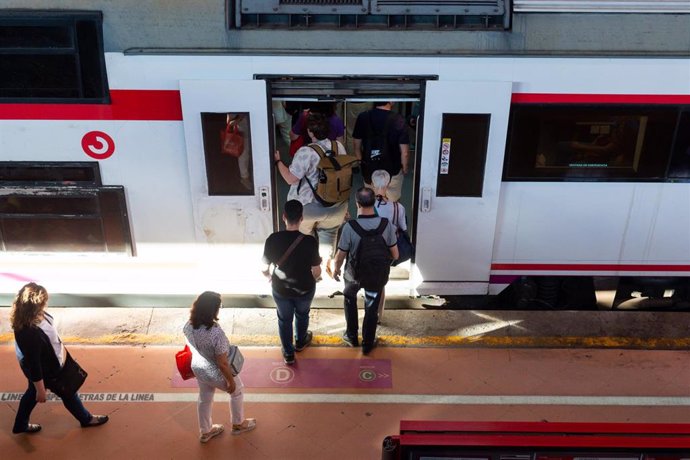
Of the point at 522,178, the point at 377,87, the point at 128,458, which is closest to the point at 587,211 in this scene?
the point at 522,178

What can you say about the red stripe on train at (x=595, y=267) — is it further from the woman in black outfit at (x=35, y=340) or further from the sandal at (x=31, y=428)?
the sandal at (x=31, y=428)

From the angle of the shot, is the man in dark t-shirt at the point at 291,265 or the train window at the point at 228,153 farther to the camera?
the train window at the point at 228,153

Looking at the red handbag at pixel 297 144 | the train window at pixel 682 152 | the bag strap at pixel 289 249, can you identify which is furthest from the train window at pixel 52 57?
the train window at pixel 682 152

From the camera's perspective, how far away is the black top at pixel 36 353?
166 inches

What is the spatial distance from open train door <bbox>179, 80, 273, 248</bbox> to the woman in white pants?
5.16 ft

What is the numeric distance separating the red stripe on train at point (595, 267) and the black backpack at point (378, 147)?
60.6 inches

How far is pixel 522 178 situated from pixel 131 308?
3884mm

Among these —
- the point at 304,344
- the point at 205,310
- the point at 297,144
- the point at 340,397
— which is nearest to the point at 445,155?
the point at 297,144

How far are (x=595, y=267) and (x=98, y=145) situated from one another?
4.52 m

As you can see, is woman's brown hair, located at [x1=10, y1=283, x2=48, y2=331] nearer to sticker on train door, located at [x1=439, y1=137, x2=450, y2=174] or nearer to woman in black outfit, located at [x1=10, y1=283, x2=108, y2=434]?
woman in black outfit, located at [x1=10, y1=283, x2=108, y2=434]

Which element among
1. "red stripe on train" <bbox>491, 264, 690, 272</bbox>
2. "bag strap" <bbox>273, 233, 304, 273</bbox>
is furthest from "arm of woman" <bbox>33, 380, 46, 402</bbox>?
"red stripe on train" <bbox>491, 264, 690, 272</bbox>

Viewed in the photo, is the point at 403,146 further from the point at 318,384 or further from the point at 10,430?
the point at 10,430

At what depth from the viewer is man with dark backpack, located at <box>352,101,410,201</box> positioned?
6.52m

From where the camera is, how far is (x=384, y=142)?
657 centimetres
